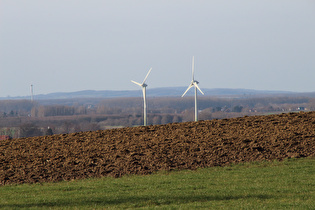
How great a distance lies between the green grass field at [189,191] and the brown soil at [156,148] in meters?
1.02

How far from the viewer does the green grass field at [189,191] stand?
38.7ft

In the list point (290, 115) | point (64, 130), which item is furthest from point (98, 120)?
point (290, 115)

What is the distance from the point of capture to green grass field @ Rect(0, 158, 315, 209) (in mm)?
11781

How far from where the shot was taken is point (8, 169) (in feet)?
56.9

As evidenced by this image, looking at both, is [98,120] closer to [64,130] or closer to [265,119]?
[64,130]

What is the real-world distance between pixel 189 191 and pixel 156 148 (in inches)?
234

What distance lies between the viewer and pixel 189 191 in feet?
42.9

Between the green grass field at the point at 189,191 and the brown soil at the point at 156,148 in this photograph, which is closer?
the green grass field at the point at 189,191

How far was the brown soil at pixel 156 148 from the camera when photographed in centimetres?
1672

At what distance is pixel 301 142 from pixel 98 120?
174 m

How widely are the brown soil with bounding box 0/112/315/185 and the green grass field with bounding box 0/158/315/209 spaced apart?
1.02m

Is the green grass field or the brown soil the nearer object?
the green grass field

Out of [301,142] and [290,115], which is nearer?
[301,142]

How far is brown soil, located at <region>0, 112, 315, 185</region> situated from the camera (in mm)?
16719
